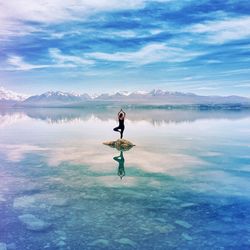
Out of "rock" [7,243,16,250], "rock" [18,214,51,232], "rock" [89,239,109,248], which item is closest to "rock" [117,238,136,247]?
"rock" [89,239,109,248]

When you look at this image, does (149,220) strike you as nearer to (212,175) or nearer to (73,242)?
(73,242)

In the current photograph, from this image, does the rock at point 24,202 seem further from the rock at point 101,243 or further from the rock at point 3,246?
the rock at point 101,243

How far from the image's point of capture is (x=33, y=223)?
13.2 m

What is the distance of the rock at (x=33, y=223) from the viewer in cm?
1281

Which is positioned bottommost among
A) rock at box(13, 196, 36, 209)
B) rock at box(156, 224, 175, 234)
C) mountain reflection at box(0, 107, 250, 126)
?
mountain reflection at box(0, 107, 250, 126)

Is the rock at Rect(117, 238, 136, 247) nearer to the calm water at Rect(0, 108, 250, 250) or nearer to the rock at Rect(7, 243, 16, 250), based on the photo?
the calm water at Rect(0, 108, 250, 250)

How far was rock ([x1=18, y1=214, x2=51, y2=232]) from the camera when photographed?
12.8m

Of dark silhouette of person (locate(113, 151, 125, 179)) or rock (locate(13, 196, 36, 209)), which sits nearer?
rock (locate(13, 196, 36, 209))

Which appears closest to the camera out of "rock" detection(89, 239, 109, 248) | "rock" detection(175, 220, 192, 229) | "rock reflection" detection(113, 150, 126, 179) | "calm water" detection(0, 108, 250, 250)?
"rock" detection(89, 239, 109, 248)

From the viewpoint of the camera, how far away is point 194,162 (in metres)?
24.7

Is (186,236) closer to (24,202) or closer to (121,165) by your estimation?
(24,202)

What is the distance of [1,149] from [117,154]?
389 inches

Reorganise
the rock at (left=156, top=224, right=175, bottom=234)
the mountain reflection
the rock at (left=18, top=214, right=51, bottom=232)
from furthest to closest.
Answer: the mountain reflection, the rock at (left=18, top=214, right=51, bottom=232), the rock at (left=156, top=224, right=175, bottom=234)

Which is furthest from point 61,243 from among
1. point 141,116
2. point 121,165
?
point 141,116
